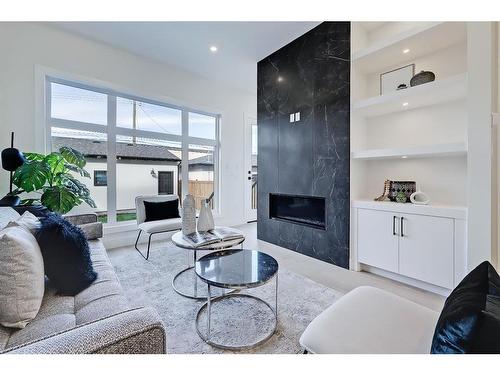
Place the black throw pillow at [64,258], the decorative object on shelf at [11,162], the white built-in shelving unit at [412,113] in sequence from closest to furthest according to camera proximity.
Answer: the black throw pillow at [64,258]
the white built-in shelving unit at [412,113]
the decorative object on shelf at [11,162]

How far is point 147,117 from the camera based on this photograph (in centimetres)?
391

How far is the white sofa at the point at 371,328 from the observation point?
2.95 feet

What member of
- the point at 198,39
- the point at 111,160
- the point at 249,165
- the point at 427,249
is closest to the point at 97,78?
the point at 111,160

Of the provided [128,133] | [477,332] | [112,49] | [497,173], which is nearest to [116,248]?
[128,133]

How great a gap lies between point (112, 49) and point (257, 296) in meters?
3.82

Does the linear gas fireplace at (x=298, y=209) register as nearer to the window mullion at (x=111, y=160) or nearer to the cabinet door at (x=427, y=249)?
the cabinet door at (x=427, y=249)

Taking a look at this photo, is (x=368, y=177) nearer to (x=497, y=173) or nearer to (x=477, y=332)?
(x=497, y=173)

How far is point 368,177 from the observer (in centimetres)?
294

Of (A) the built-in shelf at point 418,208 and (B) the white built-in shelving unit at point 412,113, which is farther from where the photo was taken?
(B) the white built-in shelving unit at point 412,113

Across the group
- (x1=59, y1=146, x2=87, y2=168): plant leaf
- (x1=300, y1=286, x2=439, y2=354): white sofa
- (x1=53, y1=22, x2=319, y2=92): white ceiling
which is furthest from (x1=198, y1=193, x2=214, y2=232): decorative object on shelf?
(x1=53, y1=22, x2=319, y2=92): white ceiling

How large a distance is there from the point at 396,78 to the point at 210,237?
2690 mm

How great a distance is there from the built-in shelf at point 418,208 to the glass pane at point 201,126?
3101 millimetres

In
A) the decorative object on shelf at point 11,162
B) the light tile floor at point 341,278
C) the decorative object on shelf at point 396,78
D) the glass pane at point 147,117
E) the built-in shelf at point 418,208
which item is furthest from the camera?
the glass pane at point 147,117

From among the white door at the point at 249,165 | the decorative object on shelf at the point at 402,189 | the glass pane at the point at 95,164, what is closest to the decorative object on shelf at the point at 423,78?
the decorative object on shelf at the point at 402,189
